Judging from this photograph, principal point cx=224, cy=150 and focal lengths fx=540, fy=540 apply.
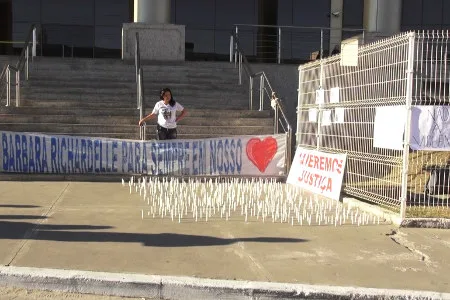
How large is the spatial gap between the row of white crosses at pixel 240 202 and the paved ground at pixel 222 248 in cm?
33

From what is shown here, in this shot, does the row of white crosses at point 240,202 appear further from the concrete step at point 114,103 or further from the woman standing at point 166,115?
the concrete step at point 114,103

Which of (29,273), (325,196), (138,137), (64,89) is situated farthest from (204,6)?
(29,273)

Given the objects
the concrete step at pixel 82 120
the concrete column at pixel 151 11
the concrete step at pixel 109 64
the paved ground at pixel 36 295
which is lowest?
the paved ground at pixel 36 295

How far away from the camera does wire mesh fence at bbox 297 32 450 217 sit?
7.04 m

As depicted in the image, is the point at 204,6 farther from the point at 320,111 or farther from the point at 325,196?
the point at 325,196

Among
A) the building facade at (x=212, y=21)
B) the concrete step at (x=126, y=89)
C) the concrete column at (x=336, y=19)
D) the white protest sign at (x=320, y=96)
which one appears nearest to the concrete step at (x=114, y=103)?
the concrete step at (x=126, y=89)

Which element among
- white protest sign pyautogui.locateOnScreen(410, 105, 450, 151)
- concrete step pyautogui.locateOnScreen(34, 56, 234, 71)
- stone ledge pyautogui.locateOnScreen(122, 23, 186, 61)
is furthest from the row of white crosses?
stone ledge pyautogui.locateOnScreen(122, 23, 186, 61)

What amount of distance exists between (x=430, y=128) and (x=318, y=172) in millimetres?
2631

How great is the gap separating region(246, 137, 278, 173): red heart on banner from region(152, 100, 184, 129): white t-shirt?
1.56 m

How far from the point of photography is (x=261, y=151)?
1068cm

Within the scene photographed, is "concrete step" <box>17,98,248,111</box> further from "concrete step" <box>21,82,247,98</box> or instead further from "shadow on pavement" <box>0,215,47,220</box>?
"shadow on pavement" <box>0,215,47,220</box>

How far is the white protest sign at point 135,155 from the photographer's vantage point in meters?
10.3

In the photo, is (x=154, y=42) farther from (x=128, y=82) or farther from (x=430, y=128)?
(x=430, y=128)

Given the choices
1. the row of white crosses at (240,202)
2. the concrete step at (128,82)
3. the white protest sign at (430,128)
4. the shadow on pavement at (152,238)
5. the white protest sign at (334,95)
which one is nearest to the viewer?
the shadow on pavement at (152,238)
